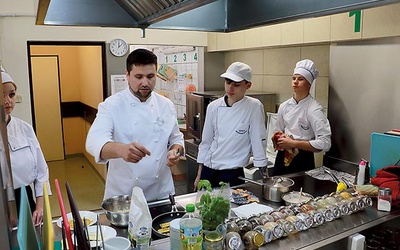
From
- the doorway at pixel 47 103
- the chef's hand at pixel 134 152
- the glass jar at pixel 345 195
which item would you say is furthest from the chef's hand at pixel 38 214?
the doorway at pixel 47 103

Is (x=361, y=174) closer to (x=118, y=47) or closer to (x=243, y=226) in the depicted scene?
(x=243, y=226)

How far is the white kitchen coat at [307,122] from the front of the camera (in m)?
2.49

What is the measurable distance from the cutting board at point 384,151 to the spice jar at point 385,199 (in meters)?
0.47

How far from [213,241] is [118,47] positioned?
3.48 meters

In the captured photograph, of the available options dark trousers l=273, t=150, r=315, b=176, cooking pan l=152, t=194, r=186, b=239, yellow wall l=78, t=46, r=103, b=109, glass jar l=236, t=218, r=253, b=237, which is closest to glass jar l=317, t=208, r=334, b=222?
Answer: glass jar l=236, t=218, r=253, b=237

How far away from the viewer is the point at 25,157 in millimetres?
1914

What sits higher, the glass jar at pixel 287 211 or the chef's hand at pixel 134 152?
the chef's hand at pixel 134 152

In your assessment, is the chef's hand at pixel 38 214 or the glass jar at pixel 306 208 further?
the chef's hand at pixel 38 214

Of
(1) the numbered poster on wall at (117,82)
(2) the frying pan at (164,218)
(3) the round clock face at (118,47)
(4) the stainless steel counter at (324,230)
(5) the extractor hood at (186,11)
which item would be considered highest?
(3) the round clock face at (118,47)

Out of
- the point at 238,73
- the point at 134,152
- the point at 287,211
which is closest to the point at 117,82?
the point at 238,73

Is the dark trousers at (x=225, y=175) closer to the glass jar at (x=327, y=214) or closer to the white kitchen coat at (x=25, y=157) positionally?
the glass jar at (x=327, y=214)

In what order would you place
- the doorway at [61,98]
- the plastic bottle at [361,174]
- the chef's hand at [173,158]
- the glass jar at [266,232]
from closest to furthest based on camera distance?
the glass jar at [266,232] → the chef's hand at [173,158] → the plastic bottle at [361,174] → the doorway at [61,98]

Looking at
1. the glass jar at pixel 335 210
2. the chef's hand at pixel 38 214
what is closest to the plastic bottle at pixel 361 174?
the glass jar at pixel 335 210

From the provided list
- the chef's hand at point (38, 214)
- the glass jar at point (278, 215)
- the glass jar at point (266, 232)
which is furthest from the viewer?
the chef's hand at point (38, 214)
